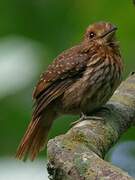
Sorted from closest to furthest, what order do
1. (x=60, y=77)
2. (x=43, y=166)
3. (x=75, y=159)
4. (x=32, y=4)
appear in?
(x=75, y=159) < (x=43, y=166) < (x=32, y=4) < (x=60, y=77)

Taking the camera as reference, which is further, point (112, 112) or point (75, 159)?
point (112, 112)

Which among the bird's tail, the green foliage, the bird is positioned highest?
the green foliage

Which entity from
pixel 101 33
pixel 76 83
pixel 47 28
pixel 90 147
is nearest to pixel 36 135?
pixel 76 83

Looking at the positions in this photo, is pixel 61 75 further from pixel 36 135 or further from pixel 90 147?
pixel 90 147

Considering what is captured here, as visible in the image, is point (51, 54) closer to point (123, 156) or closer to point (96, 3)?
point (96, 3)

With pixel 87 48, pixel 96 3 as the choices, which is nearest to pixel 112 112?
pixel 96 3

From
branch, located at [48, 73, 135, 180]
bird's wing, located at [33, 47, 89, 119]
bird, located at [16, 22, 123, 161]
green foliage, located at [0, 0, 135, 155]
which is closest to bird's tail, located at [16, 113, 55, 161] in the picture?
bird, located at [16, 22, 123, 161]

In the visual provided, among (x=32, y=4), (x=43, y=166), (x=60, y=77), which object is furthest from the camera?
(x=60, y=77)

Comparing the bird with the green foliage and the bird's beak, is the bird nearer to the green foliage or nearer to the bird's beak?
the bird's beak
